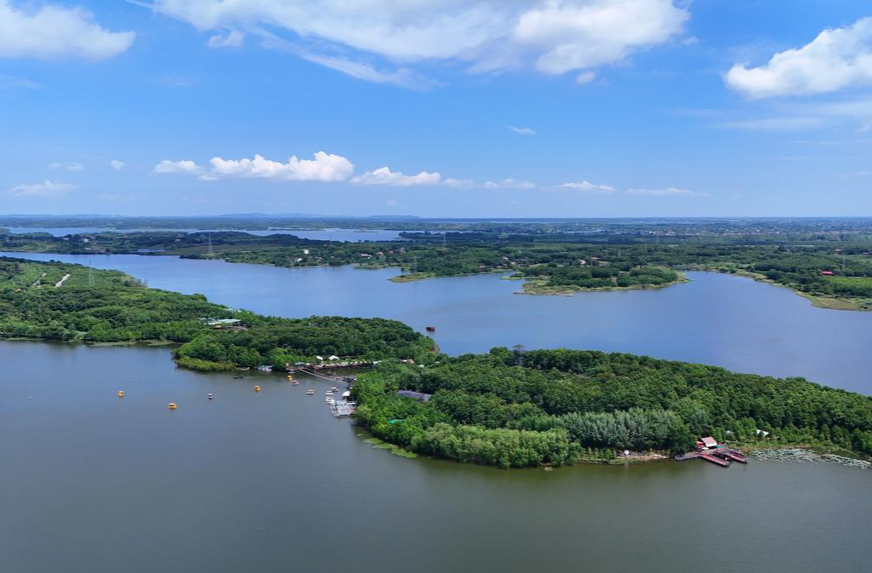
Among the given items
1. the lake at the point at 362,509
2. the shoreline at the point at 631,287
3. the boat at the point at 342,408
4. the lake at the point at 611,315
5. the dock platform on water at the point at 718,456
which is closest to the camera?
the lake at the point at 362,509

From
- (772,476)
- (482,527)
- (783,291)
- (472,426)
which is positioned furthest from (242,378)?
(783,291)

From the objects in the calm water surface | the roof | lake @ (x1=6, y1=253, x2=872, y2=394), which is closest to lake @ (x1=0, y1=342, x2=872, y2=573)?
the calm water surface

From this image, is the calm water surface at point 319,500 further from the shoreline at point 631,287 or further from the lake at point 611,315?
the shoreline at point 631,287

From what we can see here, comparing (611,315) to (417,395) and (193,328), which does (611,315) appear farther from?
(193,328)

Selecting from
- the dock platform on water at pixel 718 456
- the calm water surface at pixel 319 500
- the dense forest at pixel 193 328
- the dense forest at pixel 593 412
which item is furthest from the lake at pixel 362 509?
the dense forest at pixel 193 328

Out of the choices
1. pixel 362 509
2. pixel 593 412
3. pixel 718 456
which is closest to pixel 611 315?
pixel 593 412

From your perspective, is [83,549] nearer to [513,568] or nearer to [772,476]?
[513,568]
